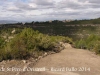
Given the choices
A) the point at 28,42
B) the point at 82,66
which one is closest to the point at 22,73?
the point at 82,66

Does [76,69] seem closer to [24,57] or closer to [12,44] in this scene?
[24,57]

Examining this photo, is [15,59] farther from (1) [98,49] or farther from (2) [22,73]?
(1) [98,49]

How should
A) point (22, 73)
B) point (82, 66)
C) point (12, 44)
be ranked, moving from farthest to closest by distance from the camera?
point (12, 44)
point (82, 66)
point (22, 73)

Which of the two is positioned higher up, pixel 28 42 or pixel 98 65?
pixel 28 42

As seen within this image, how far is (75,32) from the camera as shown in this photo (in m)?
112

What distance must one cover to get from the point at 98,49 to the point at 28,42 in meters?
7.46

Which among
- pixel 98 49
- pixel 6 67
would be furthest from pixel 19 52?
pixel 98 49

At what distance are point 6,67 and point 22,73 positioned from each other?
2.31 m

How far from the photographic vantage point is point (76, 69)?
13133mm

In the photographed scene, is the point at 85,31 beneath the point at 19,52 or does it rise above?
beneath

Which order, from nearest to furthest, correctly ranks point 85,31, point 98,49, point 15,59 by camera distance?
point 15,59
point 98,49
point 85,31

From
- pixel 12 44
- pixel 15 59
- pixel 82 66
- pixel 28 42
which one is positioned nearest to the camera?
pixel 82 66

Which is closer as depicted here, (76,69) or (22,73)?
(22,73)

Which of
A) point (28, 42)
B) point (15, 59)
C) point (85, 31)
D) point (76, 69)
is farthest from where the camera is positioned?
point (85, 31)
